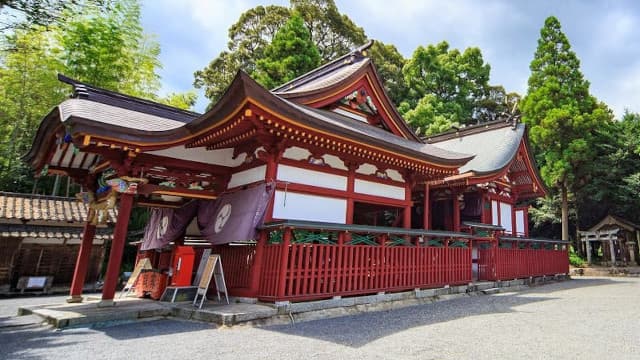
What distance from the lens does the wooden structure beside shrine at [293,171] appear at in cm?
633

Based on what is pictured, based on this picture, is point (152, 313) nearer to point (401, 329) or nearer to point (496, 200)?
point (401, 329)

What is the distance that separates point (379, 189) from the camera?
29.8 feet

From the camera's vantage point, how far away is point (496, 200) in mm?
13492

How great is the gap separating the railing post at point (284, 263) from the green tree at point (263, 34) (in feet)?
71.6

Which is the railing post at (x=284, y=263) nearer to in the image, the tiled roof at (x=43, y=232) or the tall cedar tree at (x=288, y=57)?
the tiled roof at (x=43, y=232)

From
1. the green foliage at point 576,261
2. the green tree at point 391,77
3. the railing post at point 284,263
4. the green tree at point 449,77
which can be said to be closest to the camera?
the railing post at point 284,263

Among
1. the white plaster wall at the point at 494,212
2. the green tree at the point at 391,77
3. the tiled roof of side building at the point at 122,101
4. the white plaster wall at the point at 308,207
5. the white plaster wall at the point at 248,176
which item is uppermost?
the green tree at the point at 391,77

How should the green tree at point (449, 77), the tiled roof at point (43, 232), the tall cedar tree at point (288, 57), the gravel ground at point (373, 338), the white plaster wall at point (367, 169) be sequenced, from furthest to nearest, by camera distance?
the green tree at point (449, 77), the tall cedar tree at point (288, 57), the tiled roof at point (43, 232), the white plaster wall at point (367, 169), the gravel ground at point (373, 338)

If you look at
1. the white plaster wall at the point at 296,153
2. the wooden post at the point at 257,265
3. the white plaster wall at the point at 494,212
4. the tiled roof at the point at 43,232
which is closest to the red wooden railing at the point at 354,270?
the wooden post at the point at 257,265

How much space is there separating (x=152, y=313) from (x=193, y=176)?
3.02m

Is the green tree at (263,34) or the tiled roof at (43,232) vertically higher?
the green tree at (263,34)

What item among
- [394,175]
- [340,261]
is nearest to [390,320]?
[340,261]

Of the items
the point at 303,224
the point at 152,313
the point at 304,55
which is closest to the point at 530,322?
the point at 303,224

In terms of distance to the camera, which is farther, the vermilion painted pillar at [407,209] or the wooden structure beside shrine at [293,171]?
the vermilion painted pillar at [407,209]
